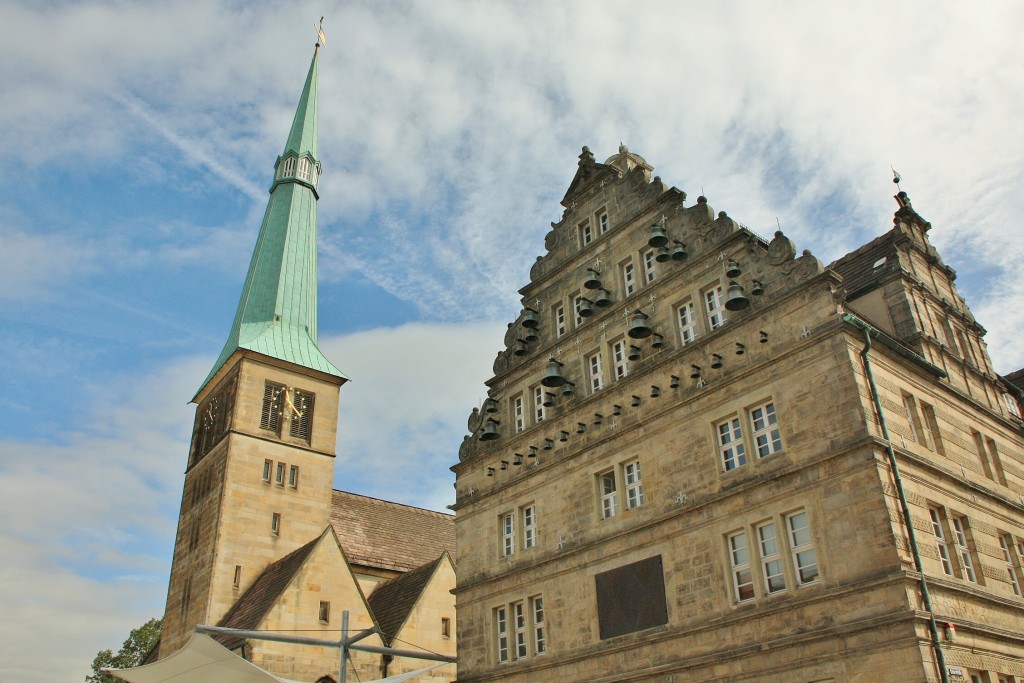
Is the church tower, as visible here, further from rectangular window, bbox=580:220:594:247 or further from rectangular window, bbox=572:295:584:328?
rectangular window, bbox=580:220:594:247

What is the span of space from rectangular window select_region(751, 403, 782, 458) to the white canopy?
33.9 ft

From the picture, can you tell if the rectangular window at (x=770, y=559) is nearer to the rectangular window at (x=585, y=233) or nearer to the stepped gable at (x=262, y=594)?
the rectangular window at (x=585, y=233)

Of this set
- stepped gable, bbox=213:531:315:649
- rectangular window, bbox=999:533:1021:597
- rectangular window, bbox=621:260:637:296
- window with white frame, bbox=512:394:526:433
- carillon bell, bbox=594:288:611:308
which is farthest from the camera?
stepped gable, bbox=213:531:315:649

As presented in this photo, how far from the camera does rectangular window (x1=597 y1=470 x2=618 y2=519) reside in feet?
65.8

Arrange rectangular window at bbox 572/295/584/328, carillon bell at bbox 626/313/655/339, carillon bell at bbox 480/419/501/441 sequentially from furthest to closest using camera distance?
carillon bell at bbox 480/419/501/441
rectangular window at bbox 572/295/584/328
carillon bell at bbox 626/313/655/339

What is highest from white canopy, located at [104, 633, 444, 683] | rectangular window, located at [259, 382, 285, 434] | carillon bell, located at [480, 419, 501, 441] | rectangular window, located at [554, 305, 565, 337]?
rectangular window, located at [259, 382, 285, 434]

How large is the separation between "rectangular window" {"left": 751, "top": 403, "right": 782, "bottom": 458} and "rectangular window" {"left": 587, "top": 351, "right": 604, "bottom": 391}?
16.0 ft

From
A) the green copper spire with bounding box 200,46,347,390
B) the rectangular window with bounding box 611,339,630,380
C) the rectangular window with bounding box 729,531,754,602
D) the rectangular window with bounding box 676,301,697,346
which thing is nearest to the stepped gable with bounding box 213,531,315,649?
the green copper spire with bounding box 200,46,347,390

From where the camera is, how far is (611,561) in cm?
1941

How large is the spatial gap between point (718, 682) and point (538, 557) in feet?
20.8

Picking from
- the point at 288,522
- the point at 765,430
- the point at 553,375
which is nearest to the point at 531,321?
the point at 553,375

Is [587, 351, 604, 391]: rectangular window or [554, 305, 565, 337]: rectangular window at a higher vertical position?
[554, 305, 565, 337]: rectangular window

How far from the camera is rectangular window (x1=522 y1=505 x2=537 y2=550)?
72.4 ft

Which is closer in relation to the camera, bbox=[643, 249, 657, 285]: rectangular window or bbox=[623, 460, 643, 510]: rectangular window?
bbox=[623, 460, 643, 510]: rectangular window
